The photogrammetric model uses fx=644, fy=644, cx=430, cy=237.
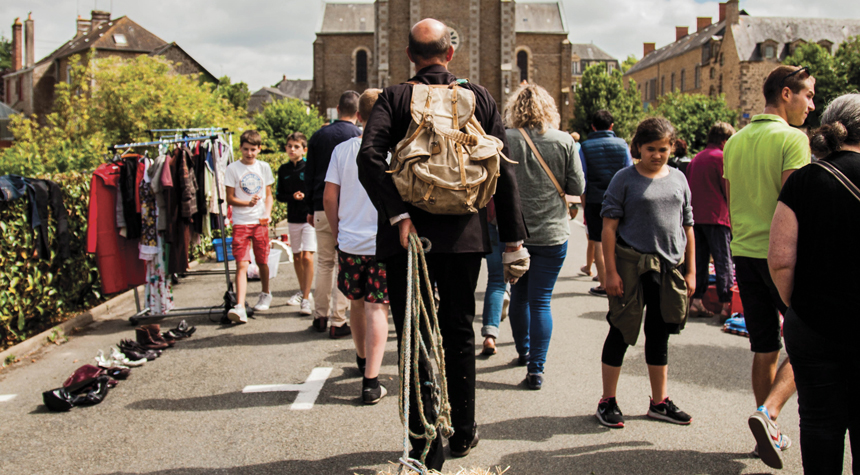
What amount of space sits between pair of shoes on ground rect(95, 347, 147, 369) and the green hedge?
1.66m

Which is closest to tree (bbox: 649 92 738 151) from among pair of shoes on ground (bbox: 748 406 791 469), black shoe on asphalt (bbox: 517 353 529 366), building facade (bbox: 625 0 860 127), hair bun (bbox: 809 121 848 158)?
building facade (bbox: 625 0 860 127)

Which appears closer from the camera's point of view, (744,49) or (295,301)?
(295,301)

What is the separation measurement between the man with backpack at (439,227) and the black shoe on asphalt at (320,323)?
134 inches

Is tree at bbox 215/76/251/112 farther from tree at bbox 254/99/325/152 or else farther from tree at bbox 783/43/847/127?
tree at bbox 783/43/847/127

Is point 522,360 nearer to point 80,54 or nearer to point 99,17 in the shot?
point 80,54

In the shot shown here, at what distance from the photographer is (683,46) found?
221 feet

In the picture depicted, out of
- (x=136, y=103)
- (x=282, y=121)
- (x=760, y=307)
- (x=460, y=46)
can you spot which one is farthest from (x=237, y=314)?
(x=460, y=46)

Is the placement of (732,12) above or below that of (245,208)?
above

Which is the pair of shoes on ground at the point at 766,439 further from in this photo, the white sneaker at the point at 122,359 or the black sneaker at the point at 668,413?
the white sneaker at the point at 122,359

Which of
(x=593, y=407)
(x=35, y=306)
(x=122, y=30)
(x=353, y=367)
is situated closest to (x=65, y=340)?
(x=35, y=306)

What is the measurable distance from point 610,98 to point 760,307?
5141 cm

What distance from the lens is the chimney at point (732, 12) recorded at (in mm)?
54969

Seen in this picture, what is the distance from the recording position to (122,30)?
62.3m

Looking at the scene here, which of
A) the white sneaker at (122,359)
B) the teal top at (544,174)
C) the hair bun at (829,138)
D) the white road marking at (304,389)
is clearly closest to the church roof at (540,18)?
the teal top at (544,174)
